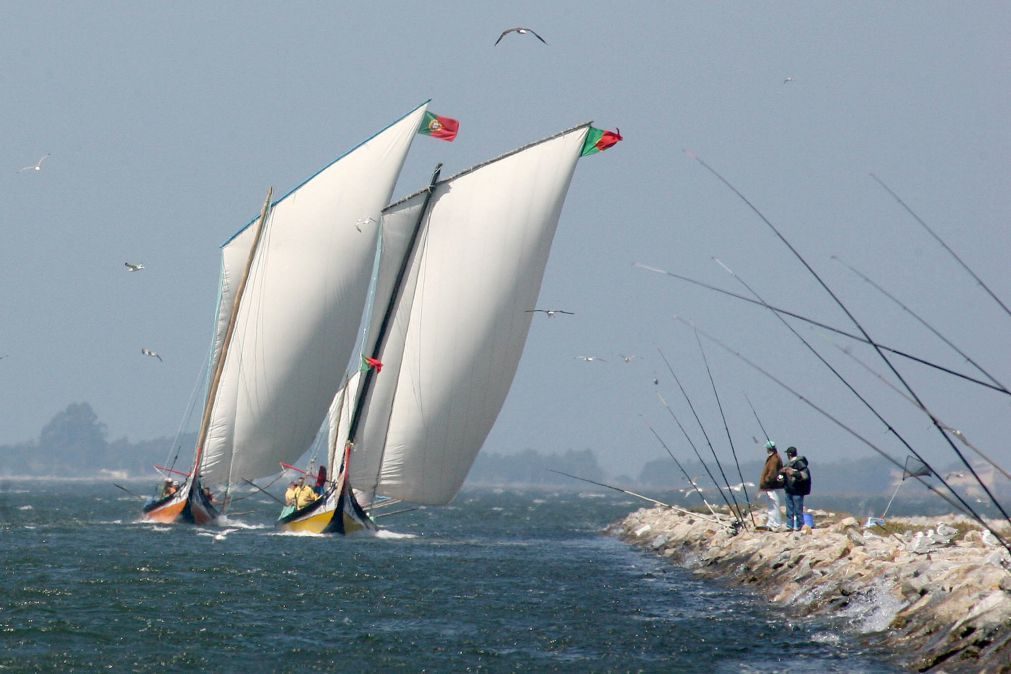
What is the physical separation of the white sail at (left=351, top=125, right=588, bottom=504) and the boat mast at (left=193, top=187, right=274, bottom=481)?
6762 millimetres

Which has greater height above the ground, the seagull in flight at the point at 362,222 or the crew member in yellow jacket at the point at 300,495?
the seagull in flight at the point at 362,222

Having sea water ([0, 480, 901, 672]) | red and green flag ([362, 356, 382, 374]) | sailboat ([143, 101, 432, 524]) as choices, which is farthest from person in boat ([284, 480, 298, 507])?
red and green flag ([362, 356, 382, 374])

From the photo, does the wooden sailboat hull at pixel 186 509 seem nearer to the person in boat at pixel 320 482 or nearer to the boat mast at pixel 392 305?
the person in boat at pixel 320 482

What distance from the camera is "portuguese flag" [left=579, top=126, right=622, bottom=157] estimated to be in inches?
1682

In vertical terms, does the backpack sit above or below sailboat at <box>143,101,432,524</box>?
below

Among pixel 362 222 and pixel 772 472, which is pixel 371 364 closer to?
pixel 362 222

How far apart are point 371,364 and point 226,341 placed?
360 inches

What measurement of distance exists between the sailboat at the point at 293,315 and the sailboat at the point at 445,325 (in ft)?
9.84

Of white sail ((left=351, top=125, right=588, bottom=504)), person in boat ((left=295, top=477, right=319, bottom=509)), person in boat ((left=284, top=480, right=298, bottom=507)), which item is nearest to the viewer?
white sail ((left=351, top=125, right=588, bottom=504))

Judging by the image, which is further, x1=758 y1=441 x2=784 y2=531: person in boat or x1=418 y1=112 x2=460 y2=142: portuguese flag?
x1=418 y1=112 x2=460 y2=142: portuguese flag

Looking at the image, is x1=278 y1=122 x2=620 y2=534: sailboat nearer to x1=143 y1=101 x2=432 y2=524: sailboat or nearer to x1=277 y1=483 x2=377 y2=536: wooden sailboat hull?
x1=277 y1=483 x2=377 y2=536: wooden sailboat hull

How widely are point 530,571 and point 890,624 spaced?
47.2ft

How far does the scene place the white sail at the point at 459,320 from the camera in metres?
41.8

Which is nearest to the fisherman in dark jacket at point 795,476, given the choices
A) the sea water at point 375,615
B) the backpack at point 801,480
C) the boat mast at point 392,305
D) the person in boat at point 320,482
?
the backpack at point 801,480
